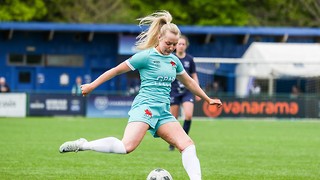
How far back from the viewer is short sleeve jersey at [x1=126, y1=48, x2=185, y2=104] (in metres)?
9.48

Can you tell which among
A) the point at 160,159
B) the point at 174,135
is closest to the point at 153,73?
the point at 174,135

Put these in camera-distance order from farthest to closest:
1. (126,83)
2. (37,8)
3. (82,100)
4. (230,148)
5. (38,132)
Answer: (37,8), (126,83), (82,100), (38,132), (230,148)

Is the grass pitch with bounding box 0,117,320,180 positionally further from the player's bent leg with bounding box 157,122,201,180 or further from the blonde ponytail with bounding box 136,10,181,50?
the blonde ponytail with bounding box 136,10,181,50

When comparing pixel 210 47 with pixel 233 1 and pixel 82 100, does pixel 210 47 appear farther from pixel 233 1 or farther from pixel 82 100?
pixel 82 100

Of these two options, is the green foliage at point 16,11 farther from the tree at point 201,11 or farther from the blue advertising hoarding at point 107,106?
the blue advertising hoarding at point 107,106

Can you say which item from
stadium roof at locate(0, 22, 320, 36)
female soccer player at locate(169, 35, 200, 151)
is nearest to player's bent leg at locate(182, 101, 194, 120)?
female soccer player at locate(169, 35, 200, 151)

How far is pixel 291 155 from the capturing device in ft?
53.3

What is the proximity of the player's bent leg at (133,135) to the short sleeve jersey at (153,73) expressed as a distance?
0.33 m

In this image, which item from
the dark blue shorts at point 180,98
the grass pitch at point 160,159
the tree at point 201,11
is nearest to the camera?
the grass pitch at point 160,159

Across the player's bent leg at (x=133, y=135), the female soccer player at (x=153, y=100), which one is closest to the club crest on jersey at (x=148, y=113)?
the female soccer player at (x=153, y=100)

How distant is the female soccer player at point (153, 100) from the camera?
30.6 ft

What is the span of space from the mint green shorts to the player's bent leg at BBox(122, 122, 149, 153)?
2.4 inches

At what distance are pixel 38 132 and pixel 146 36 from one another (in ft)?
45.1

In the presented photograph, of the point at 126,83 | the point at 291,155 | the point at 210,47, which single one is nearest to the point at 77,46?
the point at 126,83
